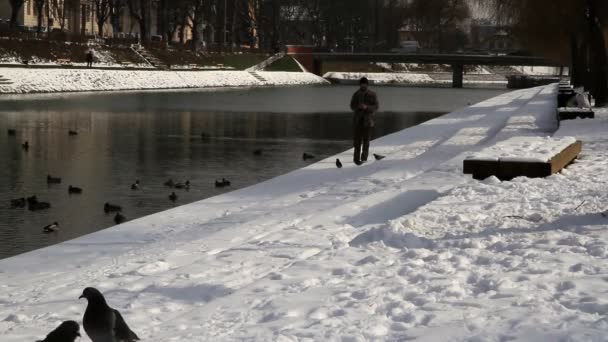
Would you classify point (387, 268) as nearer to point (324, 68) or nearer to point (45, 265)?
point (45, 265)

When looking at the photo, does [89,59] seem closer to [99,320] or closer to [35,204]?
[35,204]

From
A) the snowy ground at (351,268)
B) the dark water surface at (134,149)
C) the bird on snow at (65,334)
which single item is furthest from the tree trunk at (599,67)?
the bird on snow at (65,334)

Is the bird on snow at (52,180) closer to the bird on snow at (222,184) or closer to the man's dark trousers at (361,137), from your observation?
the bird on snow at (222,184)

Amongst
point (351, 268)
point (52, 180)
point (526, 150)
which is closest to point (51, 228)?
point (52, 180)

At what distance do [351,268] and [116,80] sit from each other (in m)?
65.6

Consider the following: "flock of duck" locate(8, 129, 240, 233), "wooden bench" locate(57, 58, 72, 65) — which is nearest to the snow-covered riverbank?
"wooden bench" locate(57, 58, 72, 65)

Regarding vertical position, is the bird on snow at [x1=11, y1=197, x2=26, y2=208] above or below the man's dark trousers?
below

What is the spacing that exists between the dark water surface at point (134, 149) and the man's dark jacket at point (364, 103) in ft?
8.15

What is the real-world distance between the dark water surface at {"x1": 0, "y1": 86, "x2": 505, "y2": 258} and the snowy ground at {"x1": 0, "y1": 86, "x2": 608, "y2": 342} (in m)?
1.88

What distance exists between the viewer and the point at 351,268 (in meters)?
10.0

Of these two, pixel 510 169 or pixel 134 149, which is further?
pixel 134 149

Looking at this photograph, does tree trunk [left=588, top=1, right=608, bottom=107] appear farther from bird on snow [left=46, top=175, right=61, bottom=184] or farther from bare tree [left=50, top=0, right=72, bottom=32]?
bare tree [left=50, top=0, right=72, bottom=32]

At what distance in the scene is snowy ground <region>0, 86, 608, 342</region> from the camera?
800 cm

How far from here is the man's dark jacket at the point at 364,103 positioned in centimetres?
2123
